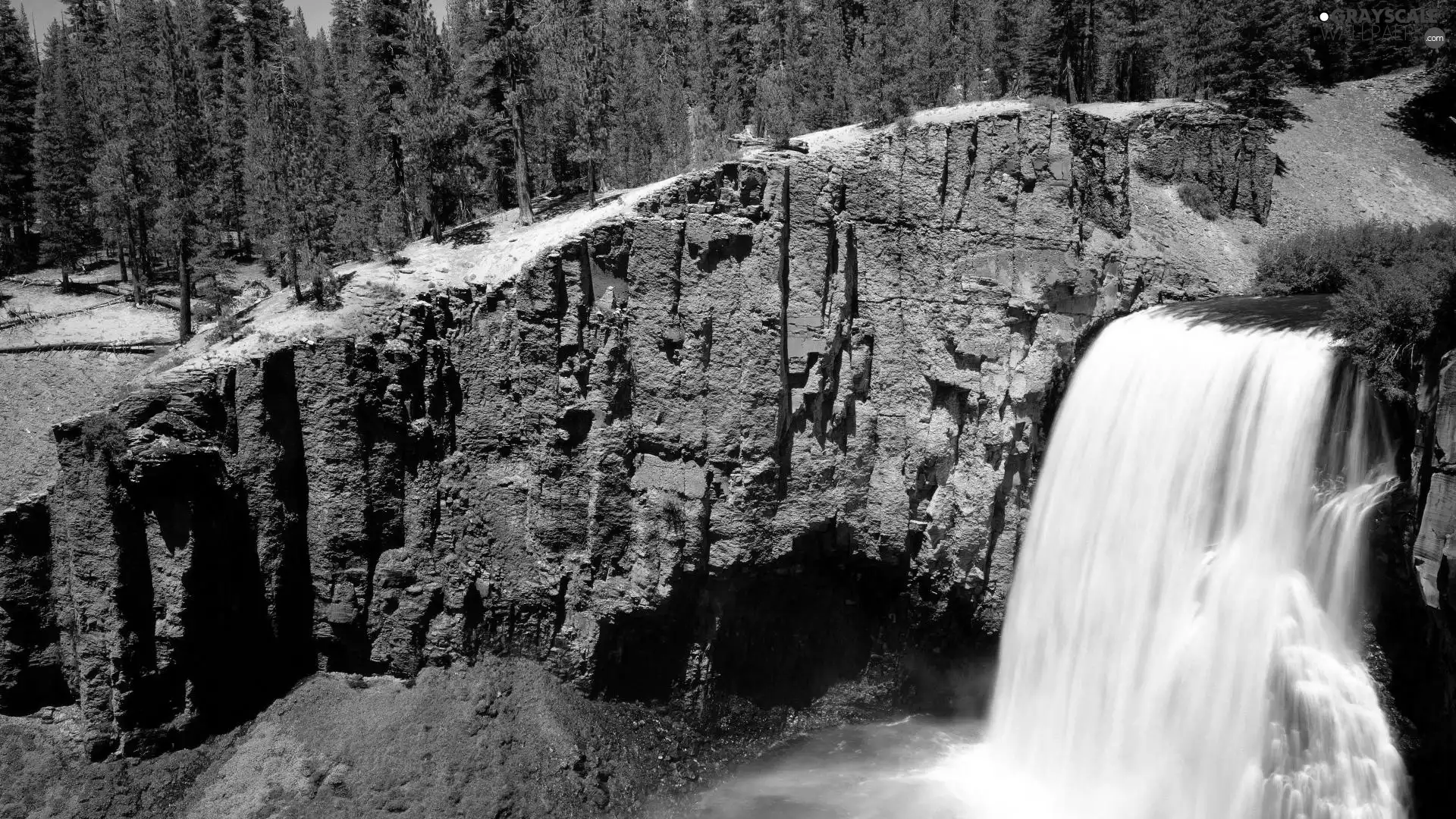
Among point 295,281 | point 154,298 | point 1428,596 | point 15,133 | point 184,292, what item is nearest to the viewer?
point 1428,596

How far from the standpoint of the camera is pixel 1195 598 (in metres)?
19.4

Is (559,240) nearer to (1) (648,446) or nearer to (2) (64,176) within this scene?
(1) (648,446)

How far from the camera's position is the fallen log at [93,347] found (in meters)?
30.4

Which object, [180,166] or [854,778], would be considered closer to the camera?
[854,778]

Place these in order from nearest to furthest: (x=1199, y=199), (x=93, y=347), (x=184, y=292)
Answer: (x=1199, y=199), (x=93, y=347), (x=184, y=292)

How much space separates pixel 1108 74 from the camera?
46031 mm

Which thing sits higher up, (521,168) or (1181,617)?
(521,168)

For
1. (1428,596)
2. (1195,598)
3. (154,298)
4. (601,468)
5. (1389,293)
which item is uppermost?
(154,298)

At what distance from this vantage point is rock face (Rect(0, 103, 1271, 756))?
74.6 ft

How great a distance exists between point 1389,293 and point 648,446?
53.8 feet

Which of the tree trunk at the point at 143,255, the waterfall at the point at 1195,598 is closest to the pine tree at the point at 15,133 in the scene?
the tree trunk at the point at 143,255

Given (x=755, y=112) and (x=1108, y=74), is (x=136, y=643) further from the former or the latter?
(x=1108, y=74)

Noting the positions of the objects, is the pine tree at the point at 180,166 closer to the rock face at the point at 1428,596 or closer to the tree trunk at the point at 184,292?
the tree trunk at the point at 184,292

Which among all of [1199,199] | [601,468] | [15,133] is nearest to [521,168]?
[601,468]
